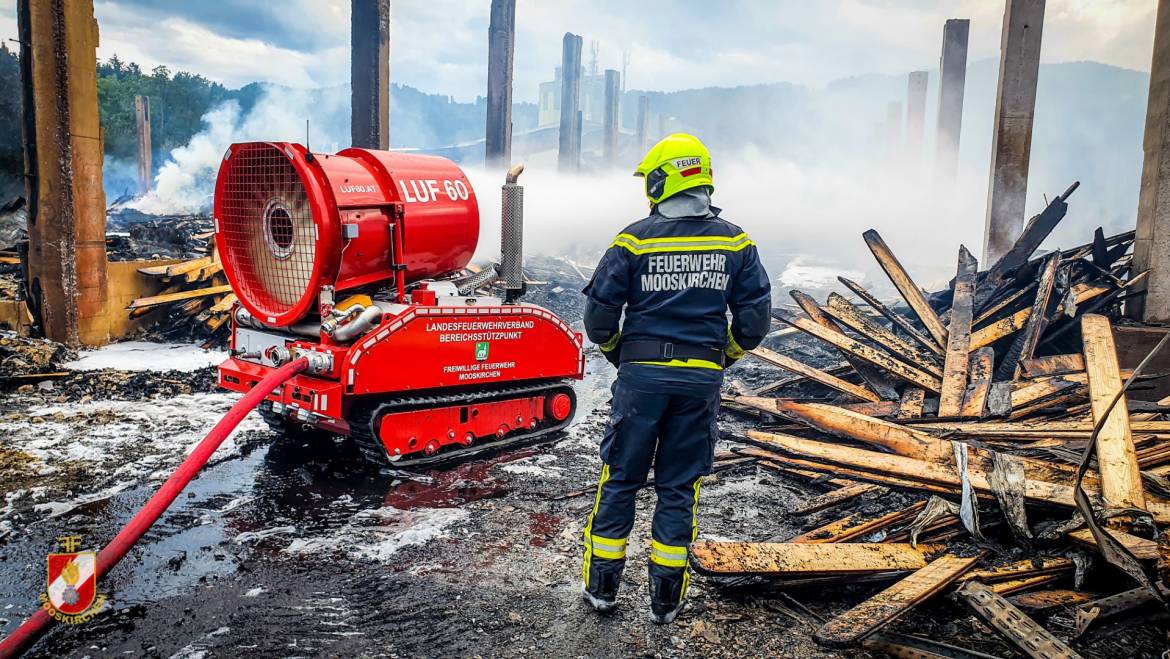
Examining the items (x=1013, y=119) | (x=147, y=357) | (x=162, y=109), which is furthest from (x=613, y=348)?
(x=162, y=109)

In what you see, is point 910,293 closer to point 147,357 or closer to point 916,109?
point 147,357

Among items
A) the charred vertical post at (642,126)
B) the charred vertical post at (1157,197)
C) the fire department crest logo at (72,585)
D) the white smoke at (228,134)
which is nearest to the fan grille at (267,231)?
the fire department crest logo at (72,585)

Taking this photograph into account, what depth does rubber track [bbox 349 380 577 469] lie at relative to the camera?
486 centimetres

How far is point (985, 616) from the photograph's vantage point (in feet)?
9.14

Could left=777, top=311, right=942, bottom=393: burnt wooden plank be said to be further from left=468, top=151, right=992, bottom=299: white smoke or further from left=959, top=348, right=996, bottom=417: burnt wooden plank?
left=468, top=151, right=992, bottom=299: white smoke

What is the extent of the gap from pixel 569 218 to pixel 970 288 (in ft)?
37.7

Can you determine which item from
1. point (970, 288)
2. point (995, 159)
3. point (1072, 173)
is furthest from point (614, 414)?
point (1072, 173)

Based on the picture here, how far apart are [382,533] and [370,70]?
6981 millimetres

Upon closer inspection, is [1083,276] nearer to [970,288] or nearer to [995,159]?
[970,288]

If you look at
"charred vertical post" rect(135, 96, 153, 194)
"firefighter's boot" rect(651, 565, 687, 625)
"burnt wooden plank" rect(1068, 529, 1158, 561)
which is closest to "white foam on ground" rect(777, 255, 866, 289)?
"burnt wooden plank" rect(1068, 529, 1158, 561)

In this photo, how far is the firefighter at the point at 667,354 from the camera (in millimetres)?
3092

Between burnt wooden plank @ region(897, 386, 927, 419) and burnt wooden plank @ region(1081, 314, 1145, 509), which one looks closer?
burnt wooden plank @ region(1081, 314, 1145, 509)

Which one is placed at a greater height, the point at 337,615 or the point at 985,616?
the point at 985,616

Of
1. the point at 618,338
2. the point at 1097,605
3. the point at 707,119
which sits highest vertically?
the point at 707,119
